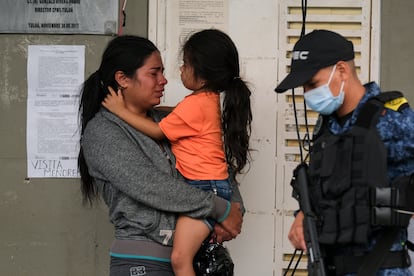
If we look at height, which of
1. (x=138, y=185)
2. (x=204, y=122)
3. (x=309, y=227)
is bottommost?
(x=309, y=227)

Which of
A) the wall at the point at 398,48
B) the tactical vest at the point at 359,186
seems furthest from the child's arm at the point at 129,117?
the wall at the point at 398,48

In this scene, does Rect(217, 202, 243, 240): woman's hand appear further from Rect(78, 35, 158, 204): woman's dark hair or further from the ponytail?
Rect(78, 35, 158, 204): woman's dark hair

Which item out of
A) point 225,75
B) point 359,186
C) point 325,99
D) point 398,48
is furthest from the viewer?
point 398,48

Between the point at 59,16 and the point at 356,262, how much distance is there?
8.58 feet

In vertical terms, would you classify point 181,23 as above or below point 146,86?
above

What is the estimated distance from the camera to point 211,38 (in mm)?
3059

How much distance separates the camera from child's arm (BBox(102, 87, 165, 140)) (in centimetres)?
291

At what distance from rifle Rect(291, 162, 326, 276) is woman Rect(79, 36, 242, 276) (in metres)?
0.46

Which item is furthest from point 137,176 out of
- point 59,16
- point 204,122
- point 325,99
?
point 59,16

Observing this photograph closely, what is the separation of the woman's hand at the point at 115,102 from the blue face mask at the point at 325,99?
903 mm

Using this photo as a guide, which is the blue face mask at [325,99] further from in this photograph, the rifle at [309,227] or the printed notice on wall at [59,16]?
the printed notice on wall at [59,16]

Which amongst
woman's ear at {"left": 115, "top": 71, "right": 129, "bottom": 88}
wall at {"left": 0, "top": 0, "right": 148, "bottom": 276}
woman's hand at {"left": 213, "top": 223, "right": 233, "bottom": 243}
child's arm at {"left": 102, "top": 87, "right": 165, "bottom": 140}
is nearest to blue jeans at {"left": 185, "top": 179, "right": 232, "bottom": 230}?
woman's hand at {"left": 213, "top": 223, "right": 233, "bottom": 243}

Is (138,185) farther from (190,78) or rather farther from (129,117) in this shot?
(190,78)

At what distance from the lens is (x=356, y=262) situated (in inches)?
95.2
